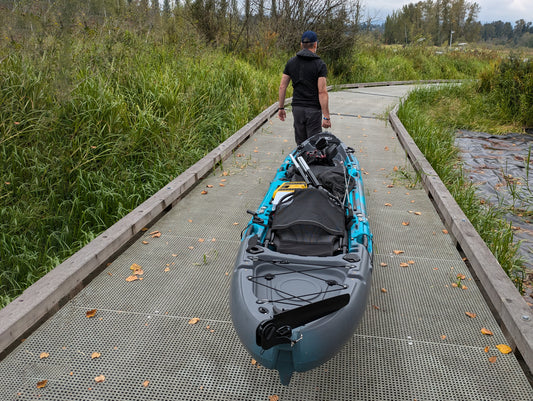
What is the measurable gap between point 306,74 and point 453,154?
5.09 m

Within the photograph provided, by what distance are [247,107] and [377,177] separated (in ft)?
13.5

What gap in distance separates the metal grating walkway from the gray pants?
2.04 m

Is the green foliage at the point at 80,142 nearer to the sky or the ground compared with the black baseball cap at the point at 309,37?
nearer to the ground

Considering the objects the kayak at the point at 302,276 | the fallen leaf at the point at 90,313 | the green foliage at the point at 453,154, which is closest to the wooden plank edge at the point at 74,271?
the fallen leaf at the point at 90,313

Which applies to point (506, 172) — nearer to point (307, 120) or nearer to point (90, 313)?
point (307, 120)

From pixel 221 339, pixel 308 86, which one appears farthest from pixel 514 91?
pixel 221 339

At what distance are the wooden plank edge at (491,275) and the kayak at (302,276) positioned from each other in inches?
42.5

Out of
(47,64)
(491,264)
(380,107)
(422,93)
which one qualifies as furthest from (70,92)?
(422,93)

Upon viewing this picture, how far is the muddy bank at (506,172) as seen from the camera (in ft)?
21.2

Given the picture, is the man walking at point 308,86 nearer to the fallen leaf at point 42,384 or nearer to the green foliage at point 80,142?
the green foliage at point 80,142

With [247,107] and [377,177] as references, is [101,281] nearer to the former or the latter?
[377,177]

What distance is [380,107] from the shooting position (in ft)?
42.1

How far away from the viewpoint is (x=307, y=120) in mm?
6254

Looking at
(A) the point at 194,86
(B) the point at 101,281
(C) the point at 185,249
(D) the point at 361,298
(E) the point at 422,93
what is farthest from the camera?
(E) the point at 422,93
